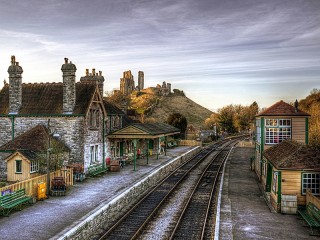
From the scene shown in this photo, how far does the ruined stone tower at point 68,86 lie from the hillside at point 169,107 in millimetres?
84265

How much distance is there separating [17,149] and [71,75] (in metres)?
6.97

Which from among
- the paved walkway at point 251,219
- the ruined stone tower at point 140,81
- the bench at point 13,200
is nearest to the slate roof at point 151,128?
the paved walkway at point 251,219

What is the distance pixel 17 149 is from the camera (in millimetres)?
23531

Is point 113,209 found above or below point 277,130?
below

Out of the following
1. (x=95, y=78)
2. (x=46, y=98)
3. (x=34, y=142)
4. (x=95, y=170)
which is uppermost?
(x=95, y=78)

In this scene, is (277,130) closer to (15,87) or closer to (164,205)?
(164,205)

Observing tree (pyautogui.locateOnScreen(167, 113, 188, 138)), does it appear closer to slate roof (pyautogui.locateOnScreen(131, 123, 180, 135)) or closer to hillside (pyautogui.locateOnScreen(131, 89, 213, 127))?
slate roof (pyautogui.locateOnScreen(131, 123, 180, 135))

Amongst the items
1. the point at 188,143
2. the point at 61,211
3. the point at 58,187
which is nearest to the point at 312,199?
the point at 61,211

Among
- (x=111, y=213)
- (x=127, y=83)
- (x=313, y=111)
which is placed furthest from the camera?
(x=127, y=83)

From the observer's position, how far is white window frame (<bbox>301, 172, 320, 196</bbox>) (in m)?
17.0

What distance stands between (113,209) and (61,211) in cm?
261

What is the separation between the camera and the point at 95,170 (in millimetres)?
27188

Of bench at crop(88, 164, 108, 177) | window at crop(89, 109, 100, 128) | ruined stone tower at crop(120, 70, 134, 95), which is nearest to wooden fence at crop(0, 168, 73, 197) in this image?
bench at crop(88, 164, 108, 177)

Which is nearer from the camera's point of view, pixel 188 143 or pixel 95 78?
pixel 95 78
